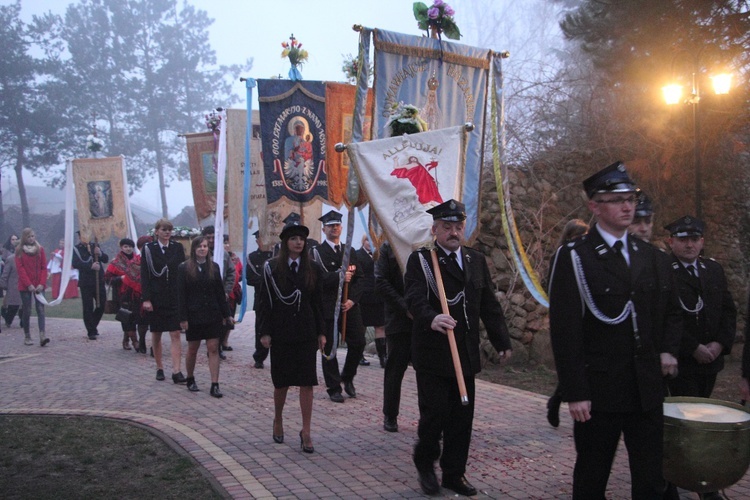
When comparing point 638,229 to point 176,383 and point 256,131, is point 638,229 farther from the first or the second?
point 256,131

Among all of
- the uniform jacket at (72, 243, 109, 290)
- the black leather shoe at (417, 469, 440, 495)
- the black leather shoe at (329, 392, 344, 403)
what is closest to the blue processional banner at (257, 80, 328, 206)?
the black leather shoe at (329, 392, 344, 403)

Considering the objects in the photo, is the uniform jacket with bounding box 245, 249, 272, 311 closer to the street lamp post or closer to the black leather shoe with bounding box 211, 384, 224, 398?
the black leather shoe with bounding box 211, 384, 224, 398

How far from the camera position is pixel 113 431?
734cm

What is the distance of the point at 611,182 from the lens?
4105 mm

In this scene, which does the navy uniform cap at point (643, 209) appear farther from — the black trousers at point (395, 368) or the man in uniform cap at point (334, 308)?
the man in uniform cap at point (334, 308)

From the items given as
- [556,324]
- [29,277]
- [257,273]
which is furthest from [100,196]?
[556,324]

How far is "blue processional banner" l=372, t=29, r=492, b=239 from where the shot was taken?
810cm

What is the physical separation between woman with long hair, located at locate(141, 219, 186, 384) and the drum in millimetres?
7375

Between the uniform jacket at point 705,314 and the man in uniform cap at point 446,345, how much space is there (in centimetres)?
125

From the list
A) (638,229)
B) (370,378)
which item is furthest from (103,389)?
(638,229)

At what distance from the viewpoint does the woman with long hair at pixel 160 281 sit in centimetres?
1051

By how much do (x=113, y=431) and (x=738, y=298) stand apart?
10.5 metres

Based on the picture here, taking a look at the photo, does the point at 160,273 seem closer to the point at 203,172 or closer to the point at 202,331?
the point at 202,331

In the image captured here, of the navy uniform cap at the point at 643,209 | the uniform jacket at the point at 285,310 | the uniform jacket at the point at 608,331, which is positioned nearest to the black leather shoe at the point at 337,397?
the uniform jacket at the point at 285,310
